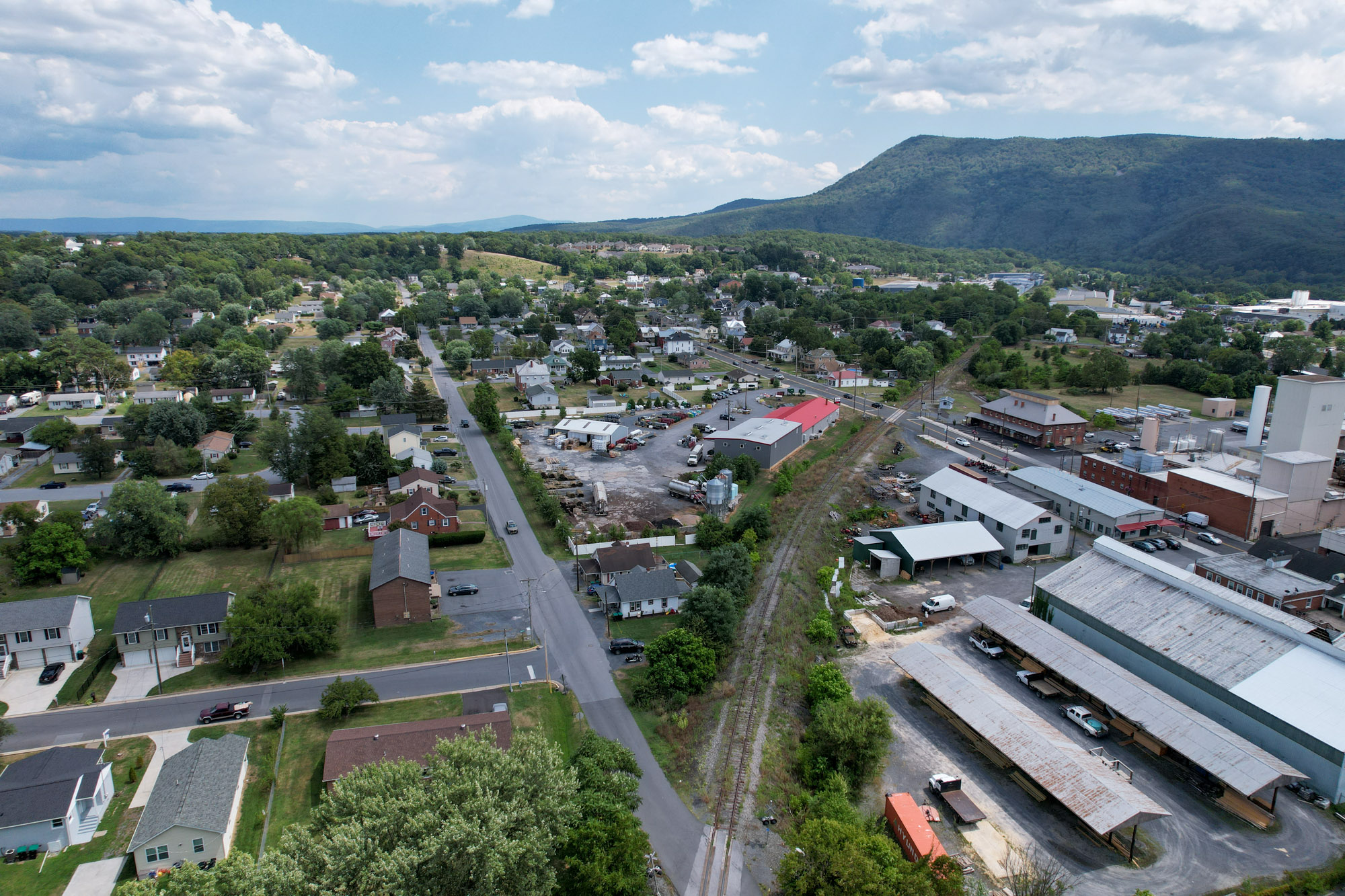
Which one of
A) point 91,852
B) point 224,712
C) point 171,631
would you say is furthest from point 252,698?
point 91,852

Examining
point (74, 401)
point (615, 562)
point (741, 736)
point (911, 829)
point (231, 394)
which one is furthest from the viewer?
point (231, 394)

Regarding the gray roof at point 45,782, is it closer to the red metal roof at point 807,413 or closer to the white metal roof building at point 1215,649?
the white metal roof building at point 1215,649

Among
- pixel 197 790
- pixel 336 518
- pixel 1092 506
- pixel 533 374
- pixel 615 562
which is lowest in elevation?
pixel 336 518

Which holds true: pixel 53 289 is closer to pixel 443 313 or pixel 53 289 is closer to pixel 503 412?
pixel 443 313

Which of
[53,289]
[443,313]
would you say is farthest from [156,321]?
[443,313]

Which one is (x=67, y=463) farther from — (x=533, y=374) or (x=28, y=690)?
(x=533, y=374)

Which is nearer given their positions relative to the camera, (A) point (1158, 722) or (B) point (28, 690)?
(A) point (1158, 722)

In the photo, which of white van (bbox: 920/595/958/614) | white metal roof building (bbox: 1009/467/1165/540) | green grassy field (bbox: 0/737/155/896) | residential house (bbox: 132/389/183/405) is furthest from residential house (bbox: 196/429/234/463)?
white metal roof building (bbox: 1009/467/1165/540)
